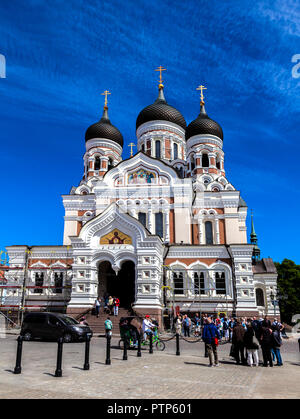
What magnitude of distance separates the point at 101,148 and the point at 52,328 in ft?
89.8

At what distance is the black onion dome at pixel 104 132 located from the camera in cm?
4188

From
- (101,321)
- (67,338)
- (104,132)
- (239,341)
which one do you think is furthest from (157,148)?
(239,341)

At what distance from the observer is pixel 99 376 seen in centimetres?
881

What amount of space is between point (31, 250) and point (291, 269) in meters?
33.0

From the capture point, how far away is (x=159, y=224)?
103 ft

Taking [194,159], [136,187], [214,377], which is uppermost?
[194,159]

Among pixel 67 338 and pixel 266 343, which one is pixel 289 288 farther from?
pixel 266 343

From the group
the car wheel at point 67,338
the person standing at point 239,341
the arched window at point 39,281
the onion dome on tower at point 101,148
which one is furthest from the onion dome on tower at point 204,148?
the person standing at point 239,341

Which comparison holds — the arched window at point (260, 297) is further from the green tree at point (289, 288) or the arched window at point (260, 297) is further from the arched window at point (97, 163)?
the arched window at point (97, 163)

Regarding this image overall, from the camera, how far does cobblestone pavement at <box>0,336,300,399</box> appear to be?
7.14 meters
